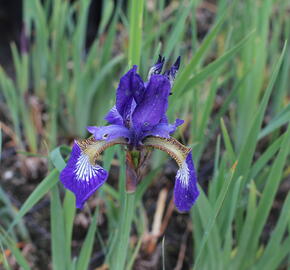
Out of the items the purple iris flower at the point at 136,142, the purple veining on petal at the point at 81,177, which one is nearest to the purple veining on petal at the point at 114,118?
the purple iris flower at the point at 136,142

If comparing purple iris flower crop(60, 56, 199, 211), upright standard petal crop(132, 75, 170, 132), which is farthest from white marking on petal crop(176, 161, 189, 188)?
upright standard petal crop(132, 75, 170, 132)

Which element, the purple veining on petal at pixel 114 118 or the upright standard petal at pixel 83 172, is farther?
the purple veining on petal at pixel 114 118

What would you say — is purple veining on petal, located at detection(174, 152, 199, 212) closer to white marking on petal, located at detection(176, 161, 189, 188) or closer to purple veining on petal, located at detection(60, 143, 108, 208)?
white marking on petal, located at detection(176, 161, 189, 188)

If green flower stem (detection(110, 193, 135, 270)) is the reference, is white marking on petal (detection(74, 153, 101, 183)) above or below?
above

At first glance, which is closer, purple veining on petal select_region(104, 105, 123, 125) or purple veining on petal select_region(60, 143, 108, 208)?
purple veining on petal select_region(60, 143, 108, 208)

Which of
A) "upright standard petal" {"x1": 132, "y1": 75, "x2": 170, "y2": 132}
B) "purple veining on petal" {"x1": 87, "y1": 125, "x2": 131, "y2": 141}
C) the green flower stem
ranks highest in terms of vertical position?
"upright standard petal" {"x1": 132, "y1": 75, "x2": 170, "y2": 132}

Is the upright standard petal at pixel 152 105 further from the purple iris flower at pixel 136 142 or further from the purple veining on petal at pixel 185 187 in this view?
the purple veining on petal at pixel 185 187
